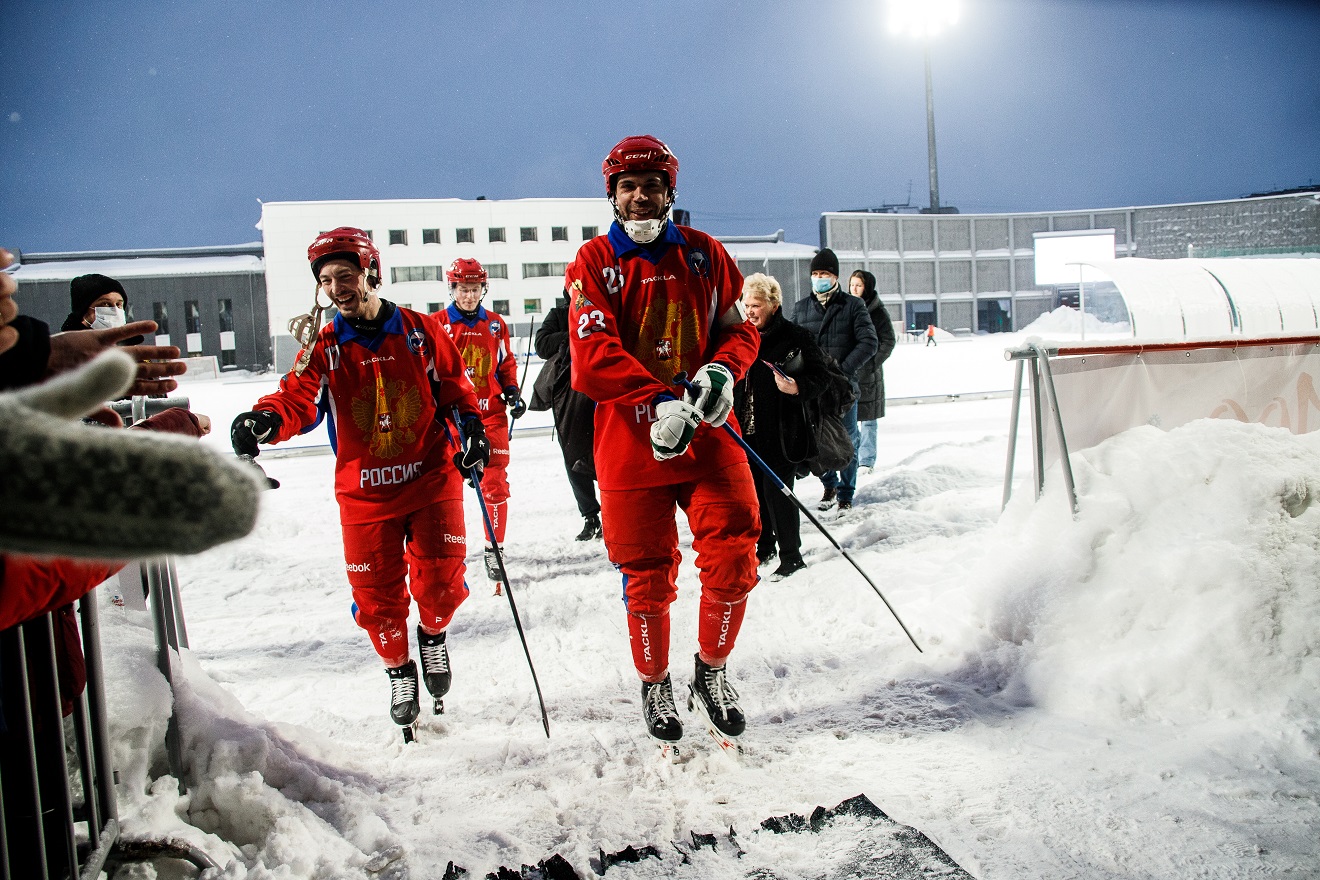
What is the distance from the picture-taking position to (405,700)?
11.3ft

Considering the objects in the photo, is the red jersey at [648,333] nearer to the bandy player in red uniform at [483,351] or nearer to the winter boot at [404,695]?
the winter boot at [404,695]

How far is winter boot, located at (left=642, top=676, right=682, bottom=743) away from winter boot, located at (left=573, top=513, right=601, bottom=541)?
139 inches

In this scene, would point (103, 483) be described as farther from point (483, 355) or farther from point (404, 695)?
point (483, 355)

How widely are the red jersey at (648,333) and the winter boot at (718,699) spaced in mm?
788

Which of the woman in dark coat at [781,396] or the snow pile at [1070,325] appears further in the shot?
the snow pile at [1070,325]

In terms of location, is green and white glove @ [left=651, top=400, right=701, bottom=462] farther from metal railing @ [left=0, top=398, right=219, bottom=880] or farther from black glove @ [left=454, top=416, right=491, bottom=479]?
metal railing @ [left=0, top=398, right=219, bottom=880]

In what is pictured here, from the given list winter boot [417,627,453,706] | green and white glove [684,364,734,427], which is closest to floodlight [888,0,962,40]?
green and white glove [684,364,734,427]

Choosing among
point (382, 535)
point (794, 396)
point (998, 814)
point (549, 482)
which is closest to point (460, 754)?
point (382, 535)

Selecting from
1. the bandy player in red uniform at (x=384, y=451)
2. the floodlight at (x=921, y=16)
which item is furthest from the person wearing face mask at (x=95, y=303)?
the floodlight at (x=921, y=16)

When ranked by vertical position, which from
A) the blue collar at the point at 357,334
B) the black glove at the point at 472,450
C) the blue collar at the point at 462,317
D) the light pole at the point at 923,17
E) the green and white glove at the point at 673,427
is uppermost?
the light pole at the point at 923,17

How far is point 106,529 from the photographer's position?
757mm

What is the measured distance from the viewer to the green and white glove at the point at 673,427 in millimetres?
2855

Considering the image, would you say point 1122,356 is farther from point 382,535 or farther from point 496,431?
point 496,431

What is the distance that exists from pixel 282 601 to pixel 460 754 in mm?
2973
